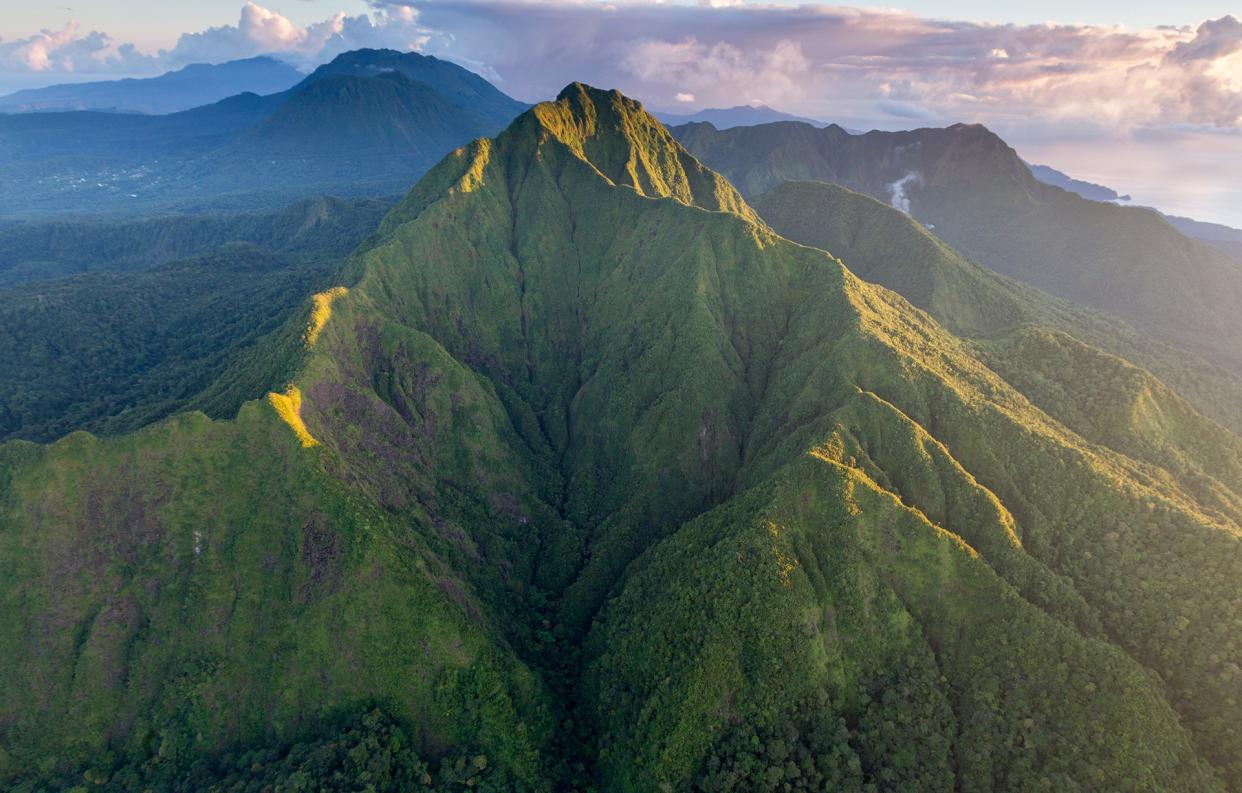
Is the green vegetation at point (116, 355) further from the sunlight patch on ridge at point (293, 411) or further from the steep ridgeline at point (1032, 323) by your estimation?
the steep ridgeline at point (1032, 323)

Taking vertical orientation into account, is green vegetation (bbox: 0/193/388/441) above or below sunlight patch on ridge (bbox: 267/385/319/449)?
below

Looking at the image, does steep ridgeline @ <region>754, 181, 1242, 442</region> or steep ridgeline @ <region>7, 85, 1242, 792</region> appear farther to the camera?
steep ridgeline @ <region>754, 181, 1242, 442</region>

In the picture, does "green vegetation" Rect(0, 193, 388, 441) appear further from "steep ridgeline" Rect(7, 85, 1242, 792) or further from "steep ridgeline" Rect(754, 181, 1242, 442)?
"steep ridgeline" Rect(754, 181, 1242, 442)

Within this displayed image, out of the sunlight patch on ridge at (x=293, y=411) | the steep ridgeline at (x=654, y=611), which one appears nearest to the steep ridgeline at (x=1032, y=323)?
the steep ridgeline at (x=654, y=611)

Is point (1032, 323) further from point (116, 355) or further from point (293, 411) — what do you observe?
point (116, 355)

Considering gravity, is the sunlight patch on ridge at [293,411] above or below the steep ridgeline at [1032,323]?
above

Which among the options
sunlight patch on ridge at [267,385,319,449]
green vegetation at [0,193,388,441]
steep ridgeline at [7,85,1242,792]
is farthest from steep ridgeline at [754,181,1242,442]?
green vegetation at [0,193,388,441]

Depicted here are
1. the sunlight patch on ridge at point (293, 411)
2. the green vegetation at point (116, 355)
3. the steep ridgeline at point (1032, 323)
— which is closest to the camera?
the sunlight patch on ridge at point (293, 411)

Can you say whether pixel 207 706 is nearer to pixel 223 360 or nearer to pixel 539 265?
pixel 223 360

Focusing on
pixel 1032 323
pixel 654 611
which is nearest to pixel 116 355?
pixel 654 611
